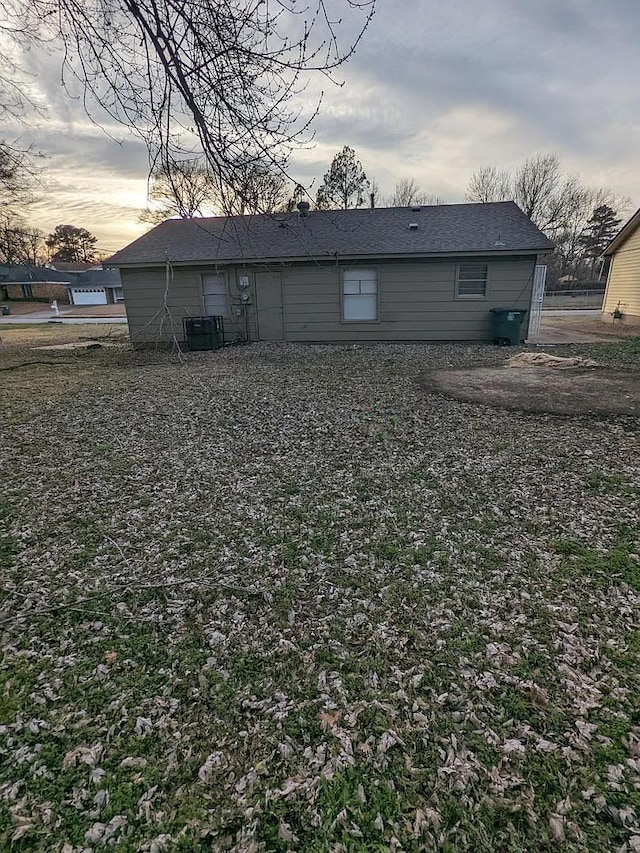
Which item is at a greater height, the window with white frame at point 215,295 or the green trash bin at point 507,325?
the window with white frame at point 215,295

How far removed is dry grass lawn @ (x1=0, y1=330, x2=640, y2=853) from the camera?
143 centimetres

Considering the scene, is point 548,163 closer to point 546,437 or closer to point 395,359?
point 395,359

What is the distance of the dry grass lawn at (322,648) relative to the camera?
4.68 feet

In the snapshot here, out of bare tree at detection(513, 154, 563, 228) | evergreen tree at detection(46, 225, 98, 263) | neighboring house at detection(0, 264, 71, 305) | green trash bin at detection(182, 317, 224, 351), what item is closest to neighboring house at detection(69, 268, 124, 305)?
neighboring house at detection(0, 264, 71, 305)

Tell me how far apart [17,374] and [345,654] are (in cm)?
1005

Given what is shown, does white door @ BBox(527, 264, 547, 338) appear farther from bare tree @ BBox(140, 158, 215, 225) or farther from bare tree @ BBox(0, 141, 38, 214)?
bare tree @ BBox(0, 141, 38, 214)

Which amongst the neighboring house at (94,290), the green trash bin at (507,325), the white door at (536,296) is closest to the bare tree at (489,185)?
the white door at (536,296)

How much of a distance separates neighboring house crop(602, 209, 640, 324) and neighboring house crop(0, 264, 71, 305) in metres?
46.4

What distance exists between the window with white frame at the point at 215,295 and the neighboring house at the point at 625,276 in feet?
47.0

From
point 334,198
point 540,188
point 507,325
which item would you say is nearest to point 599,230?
point 540,188

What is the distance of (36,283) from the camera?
45500 mm

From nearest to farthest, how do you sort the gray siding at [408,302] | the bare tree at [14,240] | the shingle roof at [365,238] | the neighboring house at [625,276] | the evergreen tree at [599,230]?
the shingle roof at [365,238]
the gray siding at [408,302]
the bare tree at [14,240]
the neighboring house at [625,276]
the evergreen tree at [599,230]

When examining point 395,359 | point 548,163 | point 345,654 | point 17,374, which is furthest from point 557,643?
point 548,163

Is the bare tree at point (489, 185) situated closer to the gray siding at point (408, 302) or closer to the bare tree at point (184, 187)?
the gray siding at point (408, 302)
